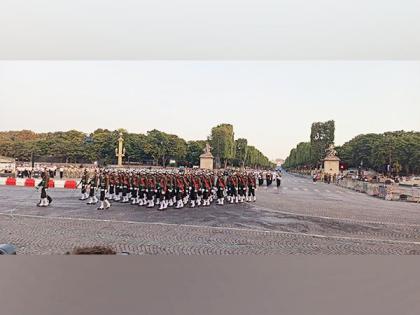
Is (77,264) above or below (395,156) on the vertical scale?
below

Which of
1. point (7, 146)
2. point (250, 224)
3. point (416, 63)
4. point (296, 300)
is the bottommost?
point (296, 300)

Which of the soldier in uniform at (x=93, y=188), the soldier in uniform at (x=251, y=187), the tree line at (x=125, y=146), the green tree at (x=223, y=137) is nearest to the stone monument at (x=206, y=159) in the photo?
the tree line at (x=125, y=146)

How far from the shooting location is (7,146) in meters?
9.41

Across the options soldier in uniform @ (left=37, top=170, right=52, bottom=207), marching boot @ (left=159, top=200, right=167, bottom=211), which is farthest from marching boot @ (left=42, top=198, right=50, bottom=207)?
marching boot @ (left=159, top=200, right=167, bottom=211)

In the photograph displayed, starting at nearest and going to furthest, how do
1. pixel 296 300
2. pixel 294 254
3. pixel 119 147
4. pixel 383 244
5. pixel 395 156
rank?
pixel 296 300
pixel 294 254
pixel 383 244
pixel 119 147
pixel 395 156

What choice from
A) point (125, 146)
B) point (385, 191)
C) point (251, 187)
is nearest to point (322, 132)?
point (251, 187)

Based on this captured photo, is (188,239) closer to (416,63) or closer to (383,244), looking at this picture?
(383,244)

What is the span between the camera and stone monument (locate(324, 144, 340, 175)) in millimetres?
11047

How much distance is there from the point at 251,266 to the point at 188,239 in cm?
165

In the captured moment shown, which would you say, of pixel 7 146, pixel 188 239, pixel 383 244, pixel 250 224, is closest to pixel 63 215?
pixel 7 146

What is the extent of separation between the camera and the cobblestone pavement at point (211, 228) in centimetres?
805

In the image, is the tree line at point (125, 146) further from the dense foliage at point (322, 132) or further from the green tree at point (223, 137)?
the dense foliage at point (322, 132)

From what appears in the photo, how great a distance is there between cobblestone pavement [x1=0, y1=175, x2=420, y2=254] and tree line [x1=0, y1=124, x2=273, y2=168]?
1.31m

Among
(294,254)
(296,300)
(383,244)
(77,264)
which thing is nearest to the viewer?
(296,300)
